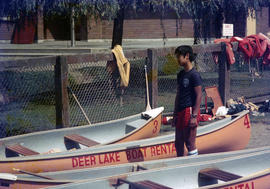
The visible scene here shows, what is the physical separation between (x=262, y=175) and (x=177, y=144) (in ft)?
5.11

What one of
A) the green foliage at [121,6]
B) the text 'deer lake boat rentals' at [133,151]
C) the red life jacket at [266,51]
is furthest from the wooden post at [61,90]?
the red life jacket at [266,51]

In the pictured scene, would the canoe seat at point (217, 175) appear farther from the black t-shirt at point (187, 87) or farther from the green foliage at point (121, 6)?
the green foliage at point (121, 6)

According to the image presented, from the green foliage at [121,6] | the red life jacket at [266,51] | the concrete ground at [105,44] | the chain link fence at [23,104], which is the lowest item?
the concrete ground at [105,44]

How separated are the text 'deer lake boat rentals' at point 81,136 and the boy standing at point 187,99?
1162 millimetres

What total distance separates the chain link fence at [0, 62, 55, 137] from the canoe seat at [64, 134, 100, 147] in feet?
4.32

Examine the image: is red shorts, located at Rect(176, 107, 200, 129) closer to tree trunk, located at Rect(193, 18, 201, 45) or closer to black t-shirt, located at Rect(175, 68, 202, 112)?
black t-shirt, located at Rect(175, 68, 202, 112)

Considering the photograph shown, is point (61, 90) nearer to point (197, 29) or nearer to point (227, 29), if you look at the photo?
point (227, 29)

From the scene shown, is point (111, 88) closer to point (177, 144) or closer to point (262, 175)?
point (177, 144)

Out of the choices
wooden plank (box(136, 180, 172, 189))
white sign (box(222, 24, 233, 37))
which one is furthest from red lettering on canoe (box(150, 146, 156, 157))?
white sign (box(222, 24, 233, 37))

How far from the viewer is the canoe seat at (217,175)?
5641mm

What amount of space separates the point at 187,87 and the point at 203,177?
1.25 m

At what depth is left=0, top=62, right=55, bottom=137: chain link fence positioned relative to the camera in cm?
934

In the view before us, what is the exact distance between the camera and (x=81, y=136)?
7.83 metres

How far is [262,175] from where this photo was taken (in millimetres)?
5547
